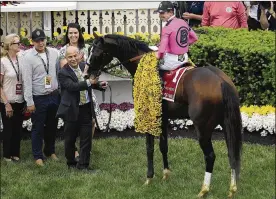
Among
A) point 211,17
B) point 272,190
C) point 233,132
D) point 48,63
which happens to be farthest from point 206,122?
point 211,17

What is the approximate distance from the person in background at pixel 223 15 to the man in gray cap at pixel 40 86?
11.1 feet

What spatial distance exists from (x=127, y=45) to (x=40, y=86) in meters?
1.44

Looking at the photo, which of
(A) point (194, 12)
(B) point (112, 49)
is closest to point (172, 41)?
(B) point (112, 49)

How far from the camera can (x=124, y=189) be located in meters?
8.41

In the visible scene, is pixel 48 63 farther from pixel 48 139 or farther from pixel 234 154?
pixel 234 154

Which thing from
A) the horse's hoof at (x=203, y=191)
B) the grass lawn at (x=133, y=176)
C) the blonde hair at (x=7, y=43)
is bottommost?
the grass lawn at (x=133, y=176)

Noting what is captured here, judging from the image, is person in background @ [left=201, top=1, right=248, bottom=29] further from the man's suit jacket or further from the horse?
the horse

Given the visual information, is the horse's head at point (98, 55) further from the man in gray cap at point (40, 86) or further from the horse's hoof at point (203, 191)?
the horse's hoof at point (203, 191)

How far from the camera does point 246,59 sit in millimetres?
10125

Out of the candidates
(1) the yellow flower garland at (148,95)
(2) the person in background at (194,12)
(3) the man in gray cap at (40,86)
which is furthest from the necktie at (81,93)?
(2) the person in background at (194,12)

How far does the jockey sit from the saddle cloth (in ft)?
0.32

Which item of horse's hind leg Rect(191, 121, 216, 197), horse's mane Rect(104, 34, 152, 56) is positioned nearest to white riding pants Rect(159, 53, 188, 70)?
horse's mane Rect(104, 34, 152, 56)

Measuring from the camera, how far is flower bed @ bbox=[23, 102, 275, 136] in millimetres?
10078

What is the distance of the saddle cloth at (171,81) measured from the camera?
27.0ft
